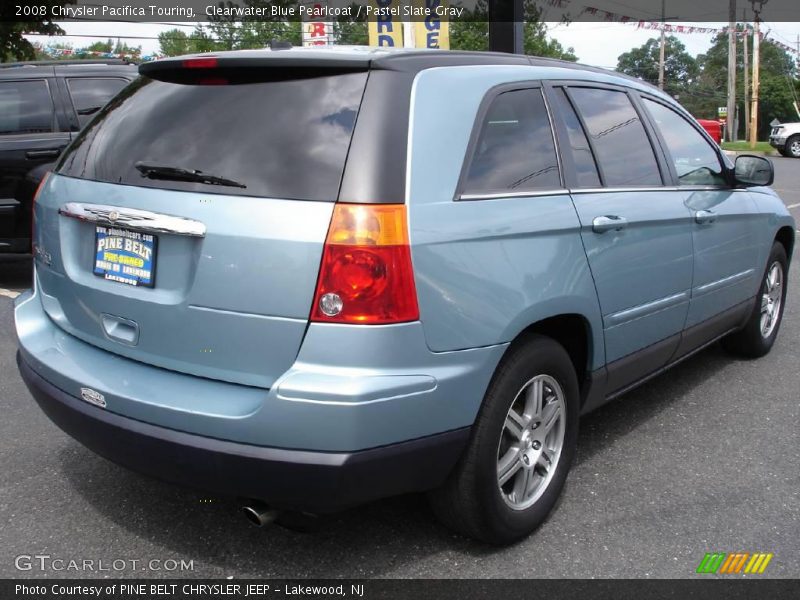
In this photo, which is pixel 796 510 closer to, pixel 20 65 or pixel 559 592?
pixel 559 592

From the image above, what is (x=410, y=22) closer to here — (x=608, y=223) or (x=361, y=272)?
(x=608, y=223)

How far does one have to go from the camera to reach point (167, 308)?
2516mm

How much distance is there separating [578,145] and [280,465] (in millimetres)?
1827

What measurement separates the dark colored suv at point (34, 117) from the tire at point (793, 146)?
91.3ft

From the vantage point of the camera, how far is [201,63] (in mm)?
2736

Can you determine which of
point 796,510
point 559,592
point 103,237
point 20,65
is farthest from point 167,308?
point 20,65

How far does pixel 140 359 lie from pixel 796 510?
2.60m

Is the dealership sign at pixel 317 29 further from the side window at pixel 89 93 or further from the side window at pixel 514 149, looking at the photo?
the side window at pixel 514 149

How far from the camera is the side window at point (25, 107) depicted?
23.4 ft

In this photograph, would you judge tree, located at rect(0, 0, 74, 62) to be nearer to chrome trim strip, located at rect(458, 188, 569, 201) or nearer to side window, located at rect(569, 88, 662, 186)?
side window, located at rect(569, 88, 662, 186)

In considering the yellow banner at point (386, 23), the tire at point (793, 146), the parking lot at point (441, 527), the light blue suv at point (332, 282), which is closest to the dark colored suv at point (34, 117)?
the parking lot at point (441, 527)

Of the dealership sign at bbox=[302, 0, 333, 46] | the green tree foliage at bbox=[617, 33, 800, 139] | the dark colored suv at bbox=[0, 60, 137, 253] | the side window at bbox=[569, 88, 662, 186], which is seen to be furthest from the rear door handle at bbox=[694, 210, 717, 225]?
the green tree foliage at bbox=[617, 33, 800, 139]

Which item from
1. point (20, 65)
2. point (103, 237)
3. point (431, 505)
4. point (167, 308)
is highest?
point (20, 65)

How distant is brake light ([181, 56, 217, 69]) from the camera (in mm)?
2699
